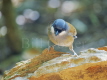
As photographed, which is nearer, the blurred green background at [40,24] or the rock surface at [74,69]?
the rock surface at [74,69]

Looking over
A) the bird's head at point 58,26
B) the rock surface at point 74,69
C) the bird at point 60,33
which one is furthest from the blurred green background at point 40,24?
the rock surface at point 74,69

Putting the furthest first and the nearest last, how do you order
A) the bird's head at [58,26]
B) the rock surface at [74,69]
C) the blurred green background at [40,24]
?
the blurred green background at [40,24] < the bird's head at [58,26] < the rock surface at [74,69]

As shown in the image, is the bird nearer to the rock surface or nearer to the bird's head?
the bird's head

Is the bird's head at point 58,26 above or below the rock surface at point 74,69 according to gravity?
above

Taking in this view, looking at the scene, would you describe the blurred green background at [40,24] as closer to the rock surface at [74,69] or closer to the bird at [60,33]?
the bird at [60,33]

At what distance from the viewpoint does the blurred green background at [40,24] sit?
562 centimetres

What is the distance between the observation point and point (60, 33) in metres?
3.03

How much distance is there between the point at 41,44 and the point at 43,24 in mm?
1346

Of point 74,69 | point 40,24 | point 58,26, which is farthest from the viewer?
point 40,24

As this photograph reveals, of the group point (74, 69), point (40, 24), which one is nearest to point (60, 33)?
point (74, 69)

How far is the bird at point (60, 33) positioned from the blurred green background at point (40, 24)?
2.10 metres

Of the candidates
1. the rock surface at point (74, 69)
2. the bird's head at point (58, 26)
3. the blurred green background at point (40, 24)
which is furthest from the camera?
the blurred green background at point (40, 24)

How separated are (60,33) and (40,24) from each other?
430 centimetres

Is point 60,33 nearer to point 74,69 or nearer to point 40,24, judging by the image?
point 74,69
